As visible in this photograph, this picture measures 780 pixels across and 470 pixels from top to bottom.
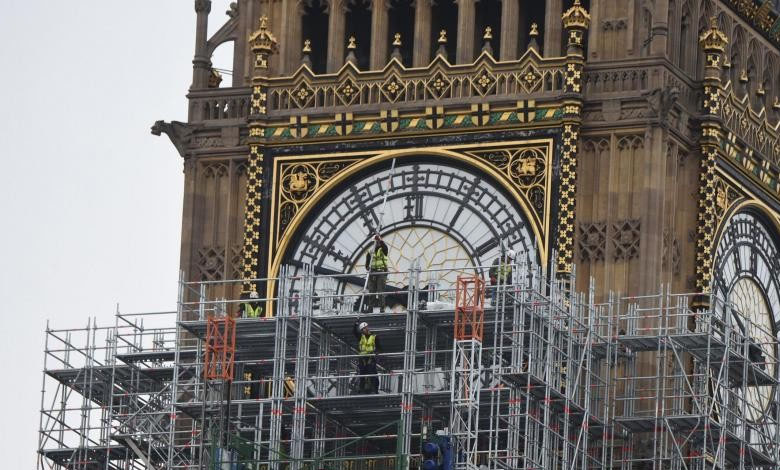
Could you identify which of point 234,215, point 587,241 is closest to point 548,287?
point 587,241

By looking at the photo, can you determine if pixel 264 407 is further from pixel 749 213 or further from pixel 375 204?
pixel 749 213

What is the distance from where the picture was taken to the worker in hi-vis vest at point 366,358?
67.5 metres

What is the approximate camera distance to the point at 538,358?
66875mm

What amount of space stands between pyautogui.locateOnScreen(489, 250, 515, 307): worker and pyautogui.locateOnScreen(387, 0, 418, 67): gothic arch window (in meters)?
4.61

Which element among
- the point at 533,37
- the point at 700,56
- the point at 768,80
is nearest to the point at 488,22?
the point at 533,37

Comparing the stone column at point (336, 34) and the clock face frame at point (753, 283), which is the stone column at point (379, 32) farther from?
the clock face frame at point (753, 283)

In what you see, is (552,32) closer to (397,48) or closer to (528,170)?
(528,170)

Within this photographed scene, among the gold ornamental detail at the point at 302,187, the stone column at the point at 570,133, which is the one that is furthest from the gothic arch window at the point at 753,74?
the gold ornamental detail at the point at 302,187

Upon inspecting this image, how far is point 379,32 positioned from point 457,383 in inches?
288

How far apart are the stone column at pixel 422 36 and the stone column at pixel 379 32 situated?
0.50m

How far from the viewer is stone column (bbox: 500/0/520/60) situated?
7088 cm

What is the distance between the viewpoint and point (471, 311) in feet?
218

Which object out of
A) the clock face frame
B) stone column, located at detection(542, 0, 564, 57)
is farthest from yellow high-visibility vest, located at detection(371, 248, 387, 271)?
the clock face frame

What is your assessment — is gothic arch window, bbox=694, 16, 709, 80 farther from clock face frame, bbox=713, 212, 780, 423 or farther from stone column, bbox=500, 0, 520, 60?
stone column, bbox=500, 0, 520, 60
